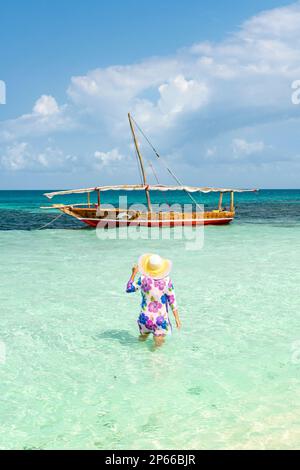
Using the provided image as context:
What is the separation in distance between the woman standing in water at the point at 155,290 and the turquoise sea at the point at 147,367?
1.79ft

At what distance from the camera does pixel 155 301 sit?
6254 mm

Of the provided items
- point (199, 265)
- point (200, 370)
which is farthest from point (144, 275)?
point (199, 265)

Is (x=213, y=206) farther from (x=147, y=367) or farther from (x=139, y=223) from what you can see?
(x=147, y=367)

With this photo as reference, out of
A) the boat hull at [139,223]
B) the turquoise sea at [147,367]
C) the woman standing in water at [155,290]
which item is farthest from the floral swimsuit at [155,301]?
the boat hull at [139,223]

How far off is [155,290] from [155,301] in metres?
0.18

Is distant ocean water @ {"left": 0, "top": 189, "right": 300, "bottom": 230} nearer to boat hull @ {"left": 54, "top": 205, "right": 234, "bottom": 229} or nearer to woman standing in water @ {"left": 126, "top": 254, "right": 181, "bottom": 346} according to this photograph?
boat hull @ {"left": 54, "top": 205, "right": 234, "bottom": 229}

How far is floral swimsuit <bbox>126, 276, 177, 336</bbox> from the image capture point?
6.20 meters

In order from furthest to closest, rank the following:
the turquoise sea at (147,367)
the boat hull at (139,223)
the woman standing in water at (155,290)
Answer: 1. the boat hull at (139,223)
2. the woman standing in water at (155,290)
3. the turquoise sea at (147,367)

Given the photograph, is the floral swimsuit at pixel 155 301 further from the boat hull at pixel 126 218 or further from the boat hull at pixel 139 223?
the boat hull at pixel 139 223

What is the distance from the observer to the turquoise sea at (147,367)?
461 centimetres

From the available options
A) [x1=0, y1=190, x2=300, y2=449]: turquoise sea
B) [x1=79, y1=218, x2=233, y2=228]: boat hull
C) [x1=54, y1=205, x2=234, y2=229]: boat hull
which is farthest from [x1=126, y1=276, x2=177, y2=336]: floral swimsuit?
[x1=79, y1=218, x2=233, y2=228]: boat hull

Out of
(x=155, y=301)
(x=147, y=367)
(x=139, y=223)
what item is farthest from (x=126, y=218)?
(x=147, y=367)
